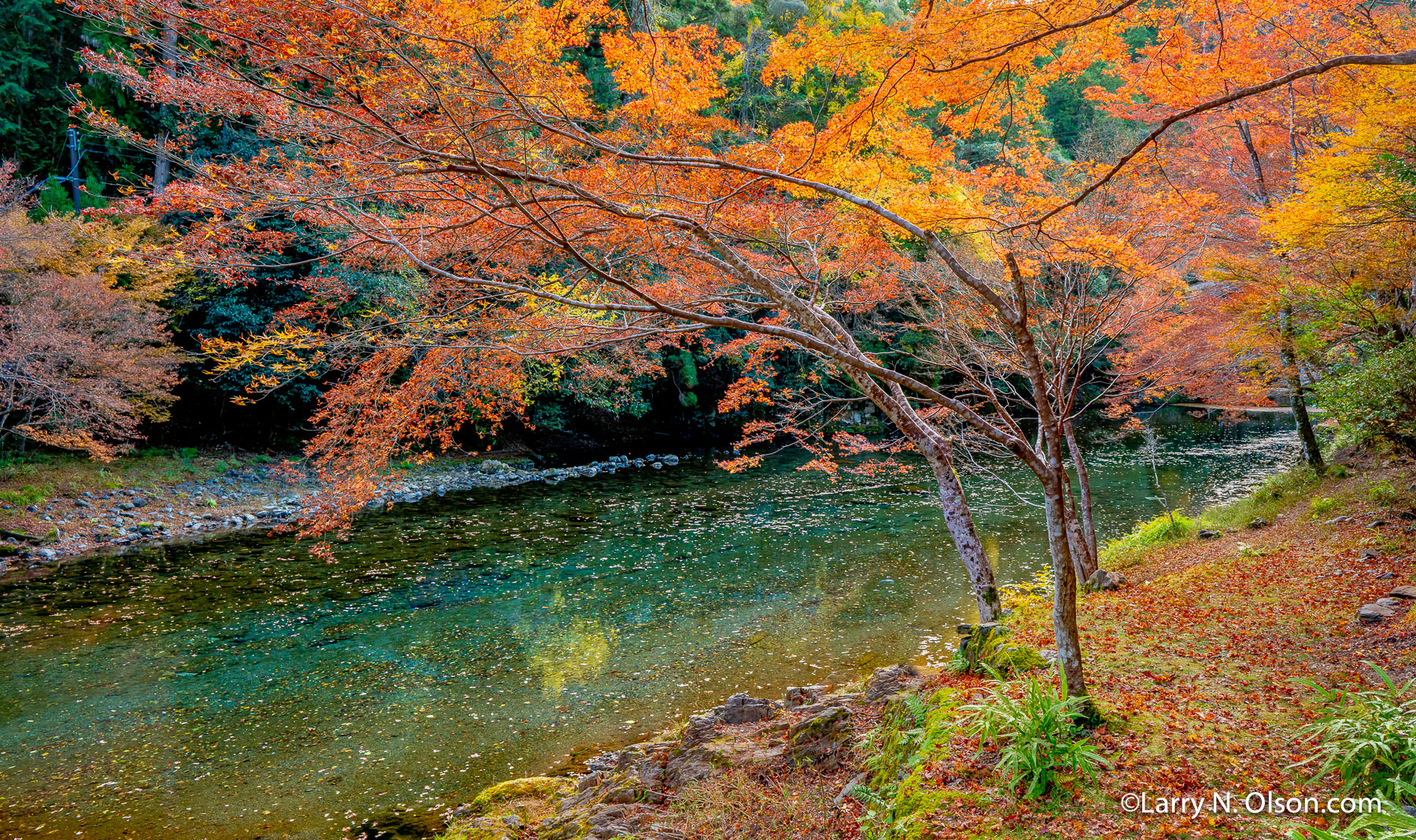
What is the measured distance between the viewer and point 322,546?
1199cm

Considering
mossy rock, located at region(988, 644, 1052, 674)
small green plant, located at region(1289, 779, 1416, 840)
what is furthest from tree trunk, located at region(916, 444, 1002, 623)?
small green plant, located at region(1289, 779, 1416, 840)

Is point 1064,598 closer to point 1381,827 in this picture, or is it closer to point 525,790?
point 1381,827

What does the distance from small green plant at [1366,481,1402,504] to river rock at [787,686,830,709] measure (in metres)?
8.67

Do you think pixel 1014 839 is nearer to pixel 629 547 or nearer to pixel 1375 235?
pixel 1375 235

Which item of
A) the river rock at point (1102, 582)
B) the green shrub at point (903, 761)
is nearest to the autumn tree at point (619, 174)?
the green shrub at point (903, 761)

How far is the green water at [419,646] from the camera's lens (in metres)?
5.79

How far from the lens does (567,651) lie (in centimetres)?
850

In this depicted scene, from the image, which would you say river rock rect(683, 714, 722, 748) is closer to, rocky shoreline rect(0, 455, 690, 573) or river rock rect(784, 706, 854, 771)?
river rock rect(784, 706, 854, 771)

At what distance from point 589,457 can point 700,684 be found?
56.8 feet

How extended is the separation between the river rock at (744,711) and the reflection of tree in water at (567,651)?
243 centimetres

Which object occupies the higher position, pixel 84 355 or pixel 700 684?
pixel 84 355

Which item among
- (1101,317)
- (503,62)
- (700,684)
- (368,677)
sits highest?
(503,62)

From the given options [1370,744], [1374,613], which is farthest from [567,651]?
[1374,613]

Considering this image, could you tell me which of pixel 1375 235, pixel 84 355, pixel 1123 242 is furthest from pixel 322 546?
pixel 1375 235
